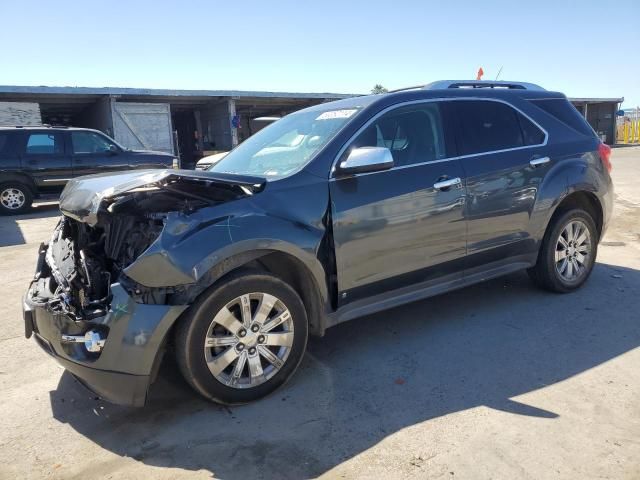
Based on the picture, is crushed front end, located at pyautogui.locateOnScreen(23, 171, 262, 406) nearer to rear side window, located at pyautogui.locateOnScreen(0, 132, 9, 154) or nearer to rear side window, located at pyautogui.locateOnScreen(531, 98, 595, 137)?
rear side window, located at pyautogui.locateOnScreen(531, 98, 595, 137)

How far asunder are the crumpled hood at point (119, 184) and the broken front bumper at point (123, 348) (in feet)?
1.77

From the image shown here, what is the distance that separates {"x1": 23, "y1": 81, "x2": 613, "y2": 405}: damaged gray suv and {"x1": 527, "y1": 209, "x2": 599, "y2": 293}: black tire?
0.7 inches

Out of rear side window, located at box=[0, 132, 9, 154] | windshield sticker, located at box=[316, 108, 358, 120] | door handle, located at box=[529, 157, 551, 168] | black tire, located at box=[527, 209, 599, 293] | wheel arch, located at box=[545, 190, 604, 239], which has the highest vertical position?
rear side window, located at box=[0, 132, 9, 154]

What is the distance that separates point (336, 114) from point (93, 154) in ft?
34.3

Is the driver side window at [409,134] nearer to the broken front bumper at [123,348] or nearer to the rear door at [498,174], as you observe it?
the rear door at [498,174]

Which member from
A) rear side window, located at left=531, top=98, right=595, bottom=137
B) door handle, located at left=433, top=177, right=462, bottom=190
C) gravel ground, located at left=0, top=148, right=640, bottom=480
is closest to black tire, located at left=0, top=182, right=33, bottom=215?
gravel ground, located at left=0, top=148, right=640, bottom=480

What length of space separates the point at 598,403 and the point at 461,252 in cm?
144

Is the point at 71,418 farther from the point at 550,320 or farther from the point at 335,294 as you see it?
the point at 550,320

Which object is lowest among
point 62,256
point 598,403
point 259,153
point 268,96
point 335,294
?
point 598,403

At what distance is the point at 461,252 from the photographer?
4.03m

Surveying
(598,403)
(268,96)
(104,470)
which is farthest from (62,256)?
(268,96)

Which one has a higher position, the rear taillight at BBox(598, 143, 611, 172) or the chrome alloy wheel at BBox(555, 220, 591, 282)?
the rear taillight at BBox(598, 143, 611, 172)

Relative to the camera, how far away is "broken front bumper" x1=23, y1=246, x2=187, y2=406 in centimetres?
273

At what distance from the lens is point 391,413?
2.98 m
